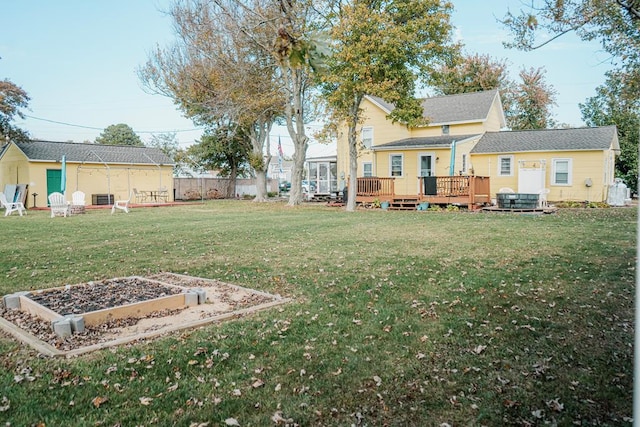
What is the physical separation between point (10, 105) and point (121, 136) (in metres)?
37.7

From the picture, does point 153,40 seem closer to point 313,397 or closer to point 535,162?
point 535,162

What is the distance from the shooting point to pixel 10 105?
25.5 m

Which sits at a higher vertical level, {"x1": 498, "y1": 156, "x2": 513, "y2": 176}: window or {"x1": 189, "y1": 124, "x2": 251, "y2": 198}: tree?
{"x1": 189, "y1": 124, "x2": 251, "y2": 198}: tree

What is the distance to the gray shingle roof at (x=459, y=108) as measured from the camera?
2673 cm

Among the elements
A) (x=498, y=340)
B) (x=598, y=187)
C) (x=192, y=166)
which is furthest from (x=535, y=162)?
(x=192, y=166)

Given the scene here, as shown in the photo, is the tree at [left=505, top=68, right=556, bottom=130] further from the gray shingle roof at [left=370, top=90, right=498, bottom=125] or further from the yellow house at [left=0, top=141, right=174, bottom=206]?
the yellow house at [left=0, top=141, right=174, bottom=206]

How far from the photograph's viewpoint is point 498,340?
4281mm

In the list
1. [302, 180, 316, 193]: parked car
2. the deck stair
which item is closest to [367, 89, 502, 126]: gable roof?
the deck stair

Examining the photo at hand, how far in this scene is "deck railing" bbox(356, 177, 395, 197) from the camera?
76.5 ft

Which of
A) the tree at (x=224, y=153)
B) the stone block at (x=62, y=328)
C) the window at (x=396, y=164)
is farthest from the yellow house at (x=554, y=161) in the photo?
the stone block at (x=62, y=328)

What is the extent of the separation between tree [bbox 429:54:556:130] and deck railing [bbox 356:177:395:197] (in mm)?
18667

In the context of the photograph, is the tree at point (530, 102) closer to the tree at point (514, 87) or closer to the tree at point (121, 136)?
the tree at point (514, 87)

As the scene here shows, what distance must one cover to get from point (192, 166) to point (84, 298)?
3573 centimetres

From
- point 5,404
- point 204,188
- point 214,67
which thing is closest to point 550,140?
point 214,67
